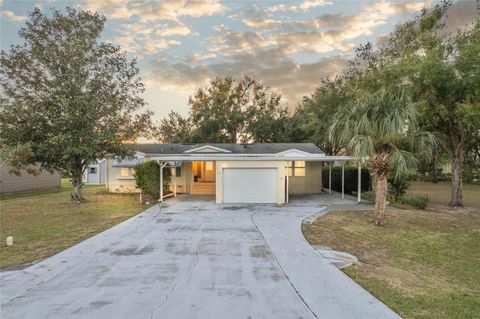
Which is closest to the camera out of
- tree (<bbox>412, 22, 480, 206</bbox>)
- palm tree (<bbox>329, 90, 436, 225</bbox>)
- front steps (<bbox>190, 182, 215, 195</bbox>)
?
palm tree (<bbox>329, 90, 436, 225</bbox>)

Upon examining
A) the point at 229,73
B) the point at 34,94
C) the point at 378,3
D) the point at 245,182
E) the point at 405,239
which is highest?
the point at 229,73

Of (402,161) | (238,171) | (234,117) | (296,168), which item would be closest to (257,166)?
(238,171)

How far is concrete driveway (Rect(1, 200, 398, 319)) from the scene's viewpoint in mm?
4465

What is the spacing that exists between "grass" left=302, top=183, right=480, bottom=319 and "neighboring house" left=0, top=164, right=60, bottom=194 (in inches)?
826

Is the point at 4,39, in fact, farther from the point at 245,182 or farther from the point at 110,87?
the point at 245,182

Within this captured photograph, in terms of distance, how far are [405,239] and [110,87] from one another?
638 inches

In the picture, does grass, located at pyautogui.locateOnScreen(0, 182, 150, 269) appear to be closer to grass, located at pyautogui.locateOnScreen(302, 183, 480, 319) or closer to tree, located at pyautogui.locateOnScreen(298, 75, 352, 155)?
grass, located at pyautogui.locateOnScreen(302, 183, 480, 319)

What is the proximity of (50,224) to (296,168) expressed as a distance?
15137 mm

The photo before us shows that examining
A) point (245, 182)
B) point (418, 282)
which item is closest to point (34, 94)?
point (245, 182)

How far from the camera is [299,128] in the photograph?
32375 mm

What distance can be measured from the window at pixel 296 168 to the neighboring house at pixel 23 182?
17.4 m

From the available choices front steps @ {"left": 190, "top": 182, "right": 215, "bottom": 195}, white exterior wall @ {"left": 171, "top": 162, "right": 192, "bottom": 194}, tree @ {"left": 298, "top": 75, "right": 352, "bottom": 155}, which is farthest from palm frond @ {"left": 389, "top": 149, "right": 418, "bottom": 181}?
tree @ {"left": 298, "top": 75, "right": 352, "bottom": 155}

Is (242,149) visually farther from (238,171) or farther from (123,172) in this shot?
(123,172)

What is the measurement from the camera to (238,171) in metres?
16.2
